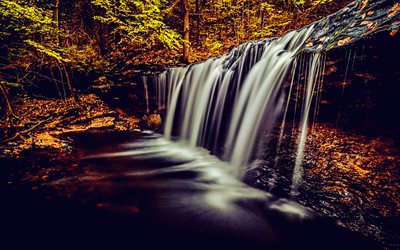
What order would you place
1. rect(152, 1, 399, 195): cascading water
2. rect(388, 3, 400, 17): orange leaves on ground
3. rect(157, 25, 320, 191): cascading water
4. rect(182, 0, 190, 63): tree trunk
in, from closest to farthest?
1. rect(388, 3, 400, 17): orange leaves on ground
2. rect(152, 1, 399, 195): cascading water
3. rect(157, 25, 320, 191): cascading water
4. rect(182, 0, 190, 63): tree trunk

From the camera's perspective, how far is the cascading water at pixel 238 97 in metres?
4.00

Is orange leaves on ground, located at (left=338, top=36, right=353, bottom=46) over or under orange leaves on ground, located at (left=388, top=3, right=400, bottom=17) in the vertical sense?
under

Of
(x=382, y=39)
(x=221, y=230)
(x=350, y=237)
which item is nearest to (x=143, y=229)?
(x=221, y=230)

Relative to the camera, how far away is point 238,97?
5.00 metres

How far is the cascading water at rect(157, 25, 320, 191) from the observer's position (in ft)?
13.1

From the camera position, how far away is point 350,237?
244cm

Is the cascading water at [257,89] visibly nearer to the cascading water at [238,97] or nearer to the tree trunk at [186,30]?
the cascading water at [238,97]

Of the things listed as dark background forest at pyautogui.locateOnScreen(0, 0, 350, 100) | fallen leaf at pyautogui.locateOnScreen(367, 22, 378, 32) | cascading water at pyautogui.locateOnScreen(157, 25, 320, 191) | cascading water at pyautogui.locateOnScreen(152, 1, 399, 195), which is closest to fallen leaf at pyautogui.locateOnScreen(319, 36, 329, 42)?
cascading water at pyautogui.locateOnScreen(152, 1, 399, 195)

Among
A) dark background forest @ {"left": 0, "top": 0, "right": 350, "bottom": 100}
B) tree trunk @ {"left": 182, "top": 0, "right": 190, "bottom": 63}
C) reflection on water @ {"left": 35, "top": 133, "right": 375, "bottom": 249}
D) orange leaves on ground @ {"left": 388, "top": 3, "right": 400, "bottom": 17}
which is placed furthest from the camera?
tree trunk @ {"left": 182, "top": 0, "right": 190, "bottom": 63}

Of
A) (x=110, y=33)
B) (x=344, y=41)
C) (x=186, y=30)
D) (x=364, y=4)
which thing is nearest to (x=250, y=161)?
(x=344, y=41)

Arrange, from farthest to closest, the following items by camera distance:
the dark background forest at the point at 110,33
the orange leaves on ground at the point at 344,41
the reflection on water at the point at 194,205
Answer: the dark background forest at the point at 110,33 < the orange leaves on ground at the point at 344,41 < the reflection on water at the point at 194,205

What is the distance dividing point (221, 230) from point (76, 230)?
1.68 m

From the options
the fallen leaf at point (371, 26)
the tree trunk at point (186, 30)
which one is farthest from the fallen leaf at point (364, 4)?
the tree trunk at point (186, 30)

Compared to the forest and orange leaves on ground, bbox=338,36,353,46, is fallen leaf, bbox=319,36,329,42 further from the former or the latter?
orange leaves on ground, bbox=338,36,353,46
